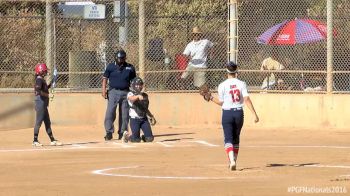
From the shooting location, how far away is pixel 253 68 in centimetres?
2297

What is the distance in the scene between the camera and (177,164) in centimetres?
1534

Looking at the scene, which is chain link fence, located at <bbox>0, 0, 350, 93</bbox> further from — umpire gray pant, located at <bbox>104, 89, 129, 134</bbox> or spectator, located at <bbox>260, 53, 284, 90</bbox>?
umpire gray pant, located at <bbox>104, 89, 129, 134</bbox>

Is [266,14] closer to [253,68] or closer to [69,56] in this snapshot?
[253,68]

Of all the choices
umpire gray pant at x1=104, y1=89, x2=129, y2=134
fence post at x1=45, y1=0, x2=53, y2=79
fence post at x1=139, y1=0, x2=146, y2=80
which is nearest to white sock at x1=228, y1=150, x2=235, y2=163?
umpire gray pant at x1=104, y1=89, x2=129, y2=134

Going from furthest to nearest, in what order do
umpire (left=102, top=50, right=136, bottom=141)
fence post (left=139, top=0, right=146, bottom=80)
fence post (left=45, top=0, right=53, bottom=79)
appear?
fence post (left=45, top=0, right=53, bottom=79)
fence post (left=139, top=0, right=146, bottom=80)
umpire (left=102, top=50, right=136, bottom=141)

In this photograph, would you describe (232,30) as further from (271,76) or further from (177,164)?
(177,164)

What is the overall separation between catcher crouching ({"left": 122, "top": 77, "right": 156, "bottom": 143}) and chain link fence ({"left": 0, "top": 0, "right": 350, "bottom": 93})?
135 inches

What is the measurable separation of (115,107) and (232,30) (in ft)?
13.4

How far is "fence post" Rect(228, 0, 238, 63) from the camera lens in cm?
2264

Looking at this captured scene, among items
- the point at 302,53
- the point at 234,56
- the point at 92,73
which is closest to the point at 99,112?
the point at 92,73

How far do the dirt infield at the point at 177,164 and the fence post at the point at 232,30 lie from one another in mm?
1905

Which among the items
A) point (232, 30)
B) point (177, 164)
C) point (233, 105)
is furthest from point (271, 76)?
point (233, 105)

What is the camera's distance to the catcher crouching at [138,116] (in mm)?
19312

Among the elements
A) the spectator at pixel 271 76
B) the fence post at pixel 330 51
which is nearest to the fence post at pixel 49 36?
the spectator at pixel 271 76
